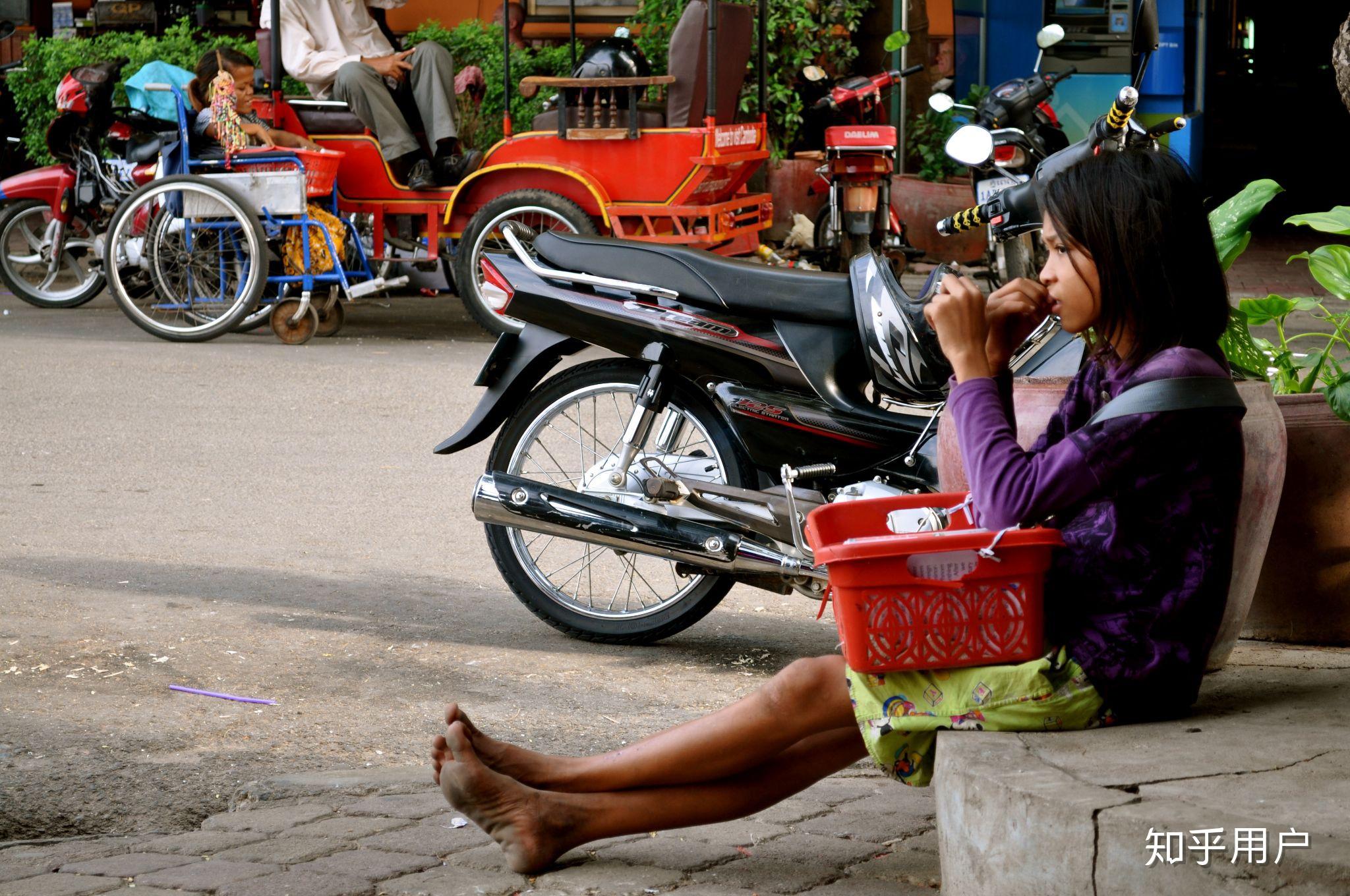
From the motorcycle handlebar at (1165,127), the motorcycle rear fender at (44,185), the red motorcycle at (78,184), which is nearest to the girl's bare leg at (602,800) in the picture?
the motorcycle handlebar at (1165,127)

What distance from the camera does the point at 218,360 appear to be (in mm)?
8578

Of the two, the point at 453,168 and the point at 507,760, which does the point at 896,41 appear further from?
the point at 507,760

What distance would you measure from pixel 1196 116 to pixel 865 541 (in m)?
13.2

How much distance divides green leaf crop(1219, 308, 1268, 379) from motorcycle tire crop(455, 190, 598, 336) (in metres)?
5.68

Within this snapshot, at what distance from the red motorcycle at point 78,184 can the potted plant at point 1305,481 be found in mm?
7448

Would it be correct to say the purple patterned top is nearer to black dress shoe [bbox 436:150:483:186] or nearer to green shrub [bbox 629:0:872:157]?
black dress shoe [bbox 436:150:483:186]

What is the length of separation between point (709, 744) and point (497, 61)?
1095cm

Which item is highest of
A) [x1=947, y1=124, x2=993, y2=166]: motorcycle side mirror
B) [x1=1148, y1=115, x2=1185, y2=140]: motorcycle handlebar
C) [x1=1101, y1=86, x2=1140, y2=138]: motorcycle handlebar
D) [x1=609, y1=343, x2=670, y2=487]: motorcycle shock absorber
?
[x1=1101, y1=86, x2=1140, y2=138]: motorcycle handlebar

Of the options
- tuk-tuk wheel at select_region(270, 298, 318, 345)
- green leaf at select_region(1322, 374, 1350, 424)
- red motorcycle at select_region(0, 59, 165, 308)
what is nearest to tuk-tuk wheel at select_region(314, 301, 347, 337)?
tuk-tuk wheel at select_region(270, 298, 318, 345)

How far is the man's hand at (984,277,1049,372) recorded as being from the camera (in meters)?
2.63

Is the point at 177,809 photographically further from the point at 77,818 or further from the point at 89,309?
the point at 89,309

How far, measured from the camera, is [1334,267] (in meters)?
3.47

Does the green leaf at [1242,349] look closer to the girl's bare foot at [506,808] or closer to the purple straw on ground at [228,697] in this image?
the girl's bare foot at [506,808]

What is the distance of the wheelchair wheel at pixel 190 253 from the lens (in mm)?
8672
